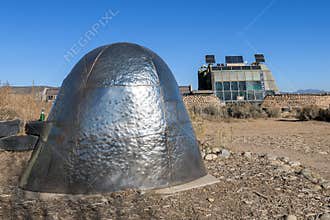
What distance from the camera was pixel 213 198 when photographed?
371 centimetres

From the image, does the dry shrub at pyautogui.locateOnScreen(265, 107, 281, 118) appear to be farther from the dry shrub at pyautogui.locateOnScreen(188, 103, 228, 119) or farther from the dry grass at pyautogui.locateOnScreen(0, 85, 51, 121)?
the dry grass at pyautogui.locateOnScreen(0, 85, 51, 121)

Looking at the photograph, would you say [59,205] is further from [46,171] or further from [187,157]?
[187,157]

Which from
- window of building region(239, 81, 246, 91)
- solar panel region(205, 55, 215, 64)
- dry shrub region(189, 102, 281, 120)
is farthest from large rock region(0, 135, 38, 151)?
solar panel region(205, 55, 215, 64)

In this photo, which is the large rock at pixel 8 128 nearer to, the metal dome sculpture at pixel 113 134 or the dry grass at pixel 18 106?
the dry grass at pixel 18 106

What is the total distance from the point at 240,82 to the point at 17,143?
2824 cm

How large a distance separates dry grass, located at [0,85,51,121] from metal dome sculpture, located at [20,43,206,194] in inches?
307

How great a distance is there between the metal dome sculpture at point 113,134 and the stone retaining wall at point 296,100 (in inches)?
1114

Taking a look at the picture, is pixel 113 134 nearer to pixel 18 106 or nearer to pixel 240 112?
pixel 18 106

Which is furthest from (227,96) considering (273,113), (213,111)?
(213,111)

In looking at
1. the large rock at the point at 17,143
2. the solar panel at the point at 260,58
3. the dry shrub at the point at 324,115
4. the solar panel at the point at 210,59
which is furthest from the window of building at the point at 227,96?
the large rock at the point at 17,143

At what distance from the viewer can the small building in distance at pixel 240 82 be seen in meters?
32.7

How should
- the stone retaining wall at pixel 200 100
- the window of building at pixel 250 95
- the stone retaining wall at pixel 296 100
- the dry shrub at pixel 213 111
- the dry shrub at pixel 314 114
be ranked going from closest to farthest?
the dry shrub at pixel 314 114 → the dry shrub at pixel 213 111 → the stone retaining wall at pixel 200 100 → the stone retaining wall at pixel 296 100 → the window of building at pixel 250 95

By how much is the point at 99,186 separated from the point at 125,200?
0.38 metres

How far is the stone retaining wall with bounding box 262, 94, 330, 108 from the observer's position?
30.6m
